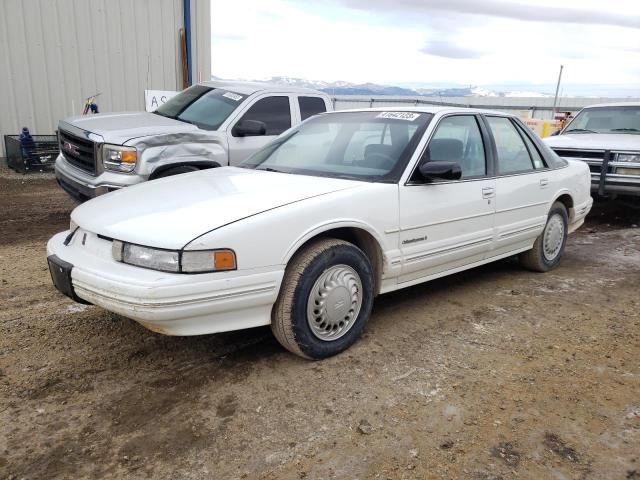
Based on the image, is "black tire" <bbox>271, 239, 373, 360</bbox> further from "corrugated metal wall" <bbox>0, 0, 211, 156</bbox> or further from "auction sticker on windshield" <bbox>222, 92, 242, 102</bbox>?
"corrugated metal wall" <bbox>0, 0, 211, 156</bbox>

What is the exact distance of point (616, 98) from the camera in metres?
15.8

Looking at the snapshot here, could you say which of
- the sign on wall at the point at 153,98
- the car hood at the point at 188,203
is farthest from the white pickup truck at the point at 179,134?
the sign on wall at the point at 153,98

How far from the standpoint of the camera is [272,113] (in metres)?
6.92

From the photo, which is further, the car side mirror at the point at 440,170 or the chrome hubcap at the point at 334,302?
the car side mirror at the point at 440,170

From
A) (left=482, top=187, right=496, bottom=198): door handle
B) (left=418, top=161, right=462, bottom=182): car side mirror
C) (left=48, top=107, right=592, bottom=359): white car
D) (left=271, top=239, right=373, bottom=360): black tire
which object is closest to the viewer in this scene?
(left=48, top=107, right=592, bottom=359): white car

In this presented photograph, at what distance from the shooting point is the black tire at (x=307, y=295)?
316cm

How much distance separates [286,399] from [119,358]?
1.17 meters

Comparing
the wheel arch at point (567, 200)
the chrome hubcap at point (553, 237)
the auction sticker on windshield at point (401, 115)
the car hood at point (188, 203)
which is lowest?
the chrome hubcap at point (553, 237)

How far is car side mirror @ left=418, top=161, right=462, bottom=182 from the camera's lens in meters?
3.71

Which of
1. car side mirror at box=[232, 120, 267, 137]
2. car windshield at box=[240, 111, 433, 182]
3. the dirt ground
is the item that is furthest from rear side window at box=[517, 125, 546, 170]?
car side mirror at box=[232, 120, 267, 137]

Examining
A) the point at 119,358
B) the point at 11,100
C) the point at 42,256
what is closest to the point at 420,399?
the point at 119,358

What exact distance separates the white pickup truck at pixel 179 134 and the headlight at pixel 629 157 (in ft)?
14.0

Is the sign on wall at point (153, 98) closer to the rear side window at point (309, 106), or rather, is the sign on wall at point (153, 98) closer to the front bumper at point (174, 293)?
the rear side window at point (309, 106)

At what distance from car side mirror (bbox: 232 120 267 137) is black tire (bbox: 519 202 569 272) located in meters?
3.21
